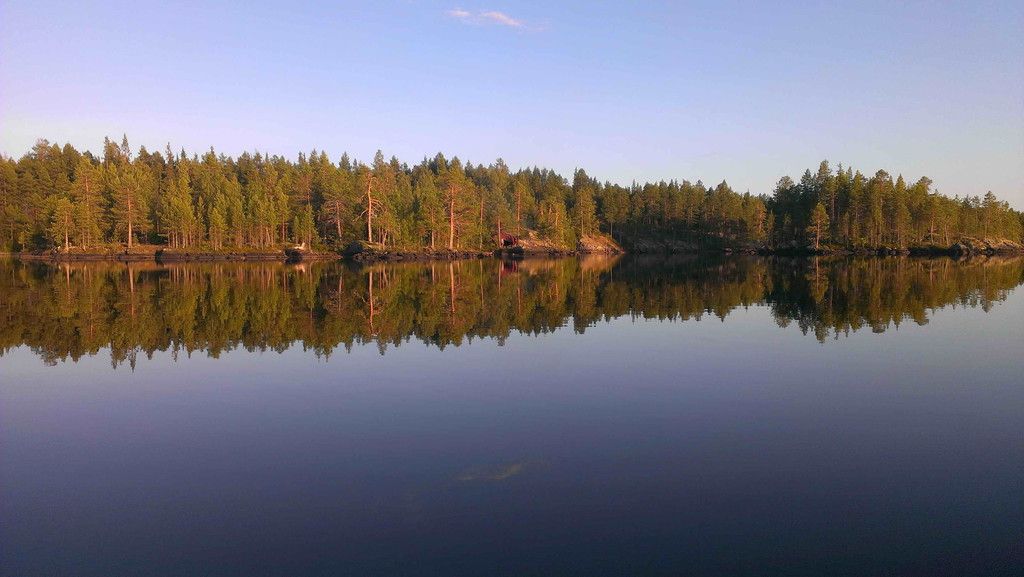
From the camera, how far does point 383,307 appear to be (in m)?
35.5

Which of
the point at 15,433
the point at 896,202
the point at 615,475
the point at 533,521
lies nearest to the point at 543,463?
the point at 615,475

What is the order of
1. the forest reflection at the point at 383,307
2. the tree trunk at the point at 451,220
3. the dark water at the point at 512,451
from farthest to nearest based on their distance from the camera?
the tree trunk at the point at 451,220
the forest reflection at the point at 383,307
the dark water at the point at 512,451

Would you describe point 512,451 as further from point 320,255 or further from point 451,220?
point 451,220

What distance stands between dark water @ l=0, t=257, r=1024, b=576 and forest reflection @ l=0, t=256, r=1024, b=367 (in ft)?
1.56

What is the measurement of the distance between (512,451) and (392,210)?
11176 cm

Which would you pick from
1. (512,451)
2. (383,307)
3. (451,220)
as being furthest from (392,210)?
(512,451)

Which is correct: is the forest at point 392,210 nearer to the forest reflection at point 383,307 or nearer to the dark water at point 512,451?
the forest reflection at point 383,307

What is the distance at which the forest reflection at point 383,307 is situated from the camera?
25.0 metres

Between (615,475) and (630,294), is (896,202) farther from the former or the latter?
(615,475)

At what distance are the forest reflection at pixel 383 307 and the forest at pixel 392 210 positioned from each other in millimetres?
58991

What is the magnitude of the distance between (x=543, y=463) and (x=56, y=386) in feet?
49.5

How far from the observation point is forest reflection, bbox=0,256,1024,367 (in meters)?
25.0

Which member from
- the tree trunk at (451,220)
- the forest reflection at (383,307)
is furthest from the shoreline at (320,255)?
the forest reflection at (383,307)

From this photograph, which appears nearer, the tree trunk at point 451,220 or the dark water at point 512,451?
the dark water at point 512,451
